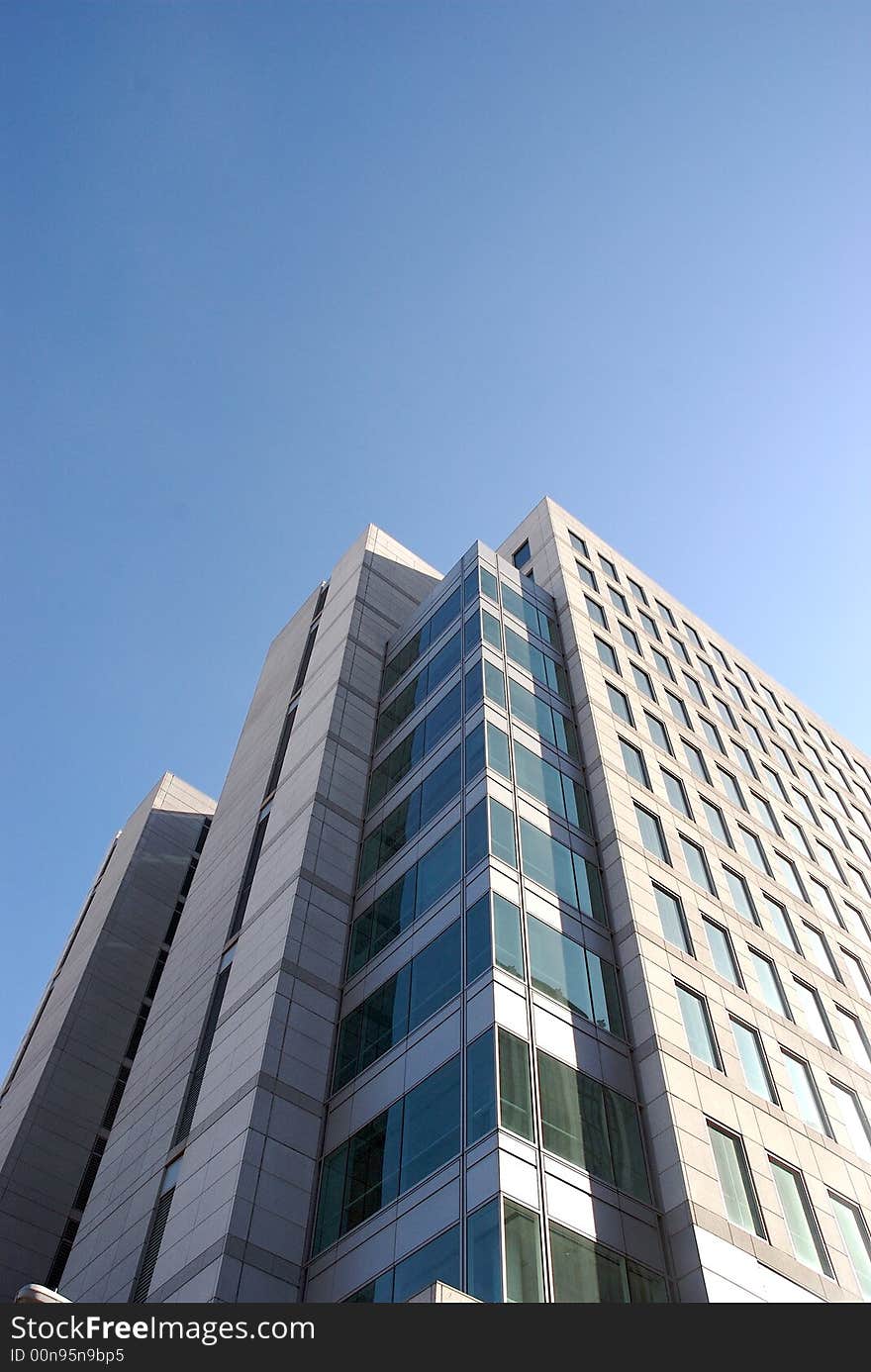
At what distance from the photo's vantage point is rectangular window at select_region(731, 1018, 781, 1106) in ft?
102

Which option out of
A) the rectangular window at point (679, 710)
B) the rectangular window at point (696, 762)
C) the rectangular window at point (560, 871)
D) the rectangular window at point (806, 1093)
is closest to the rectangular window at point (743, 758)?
the rectangular window at point (679, 710)

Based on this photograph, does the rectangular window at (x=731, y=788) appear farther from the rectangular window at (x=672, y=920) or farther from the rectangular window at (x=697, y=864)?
the rectangular window at (x=672, y=920)

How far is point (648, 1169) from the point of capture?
1035 inches

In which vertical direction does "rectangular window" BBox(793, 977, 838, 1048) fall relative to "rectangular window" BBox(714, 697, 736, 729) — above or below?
below

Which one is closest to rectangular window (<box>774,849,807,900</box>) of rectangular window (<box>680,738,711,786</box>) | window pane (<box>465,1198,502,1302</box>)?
rectangular window (<box>680,738,711,786</box>)

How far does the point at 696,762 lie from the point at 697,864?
25.8 feet

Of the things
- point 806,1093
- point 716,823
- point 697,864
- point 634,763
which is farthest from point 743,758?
point 806,1093

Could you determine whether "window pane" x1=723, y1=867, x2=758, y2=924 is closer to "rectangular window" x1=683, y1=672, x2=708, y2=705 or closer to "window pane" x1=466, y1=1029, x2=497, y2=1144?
"rectangular window" x1=683, y1=672, x2=708, y2=705

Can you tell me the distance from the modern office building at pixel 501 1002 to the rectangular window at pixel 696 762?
0.90ft

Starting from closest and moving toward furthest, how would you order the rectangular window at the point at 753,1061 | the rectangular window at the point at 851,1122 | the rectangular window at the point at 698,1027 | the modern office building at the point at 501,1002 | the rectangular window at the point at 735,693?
the modern office building at the point at 501,1002
the rectangular window at the point at 698,1027
the rectangular window at the point at 753,1061
the rectangular window at the point at 851,1122
the rectangular window at the point at 735,693

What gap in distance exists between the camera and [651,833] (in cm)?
3756

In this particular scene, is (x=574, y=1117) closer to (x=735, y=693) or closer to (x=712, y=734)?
(x=712, y=734)

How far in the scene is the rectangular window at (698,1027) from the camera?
30.2m

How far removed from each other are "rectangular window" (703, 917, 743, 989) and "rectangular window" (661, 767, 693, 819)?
17.8ft
